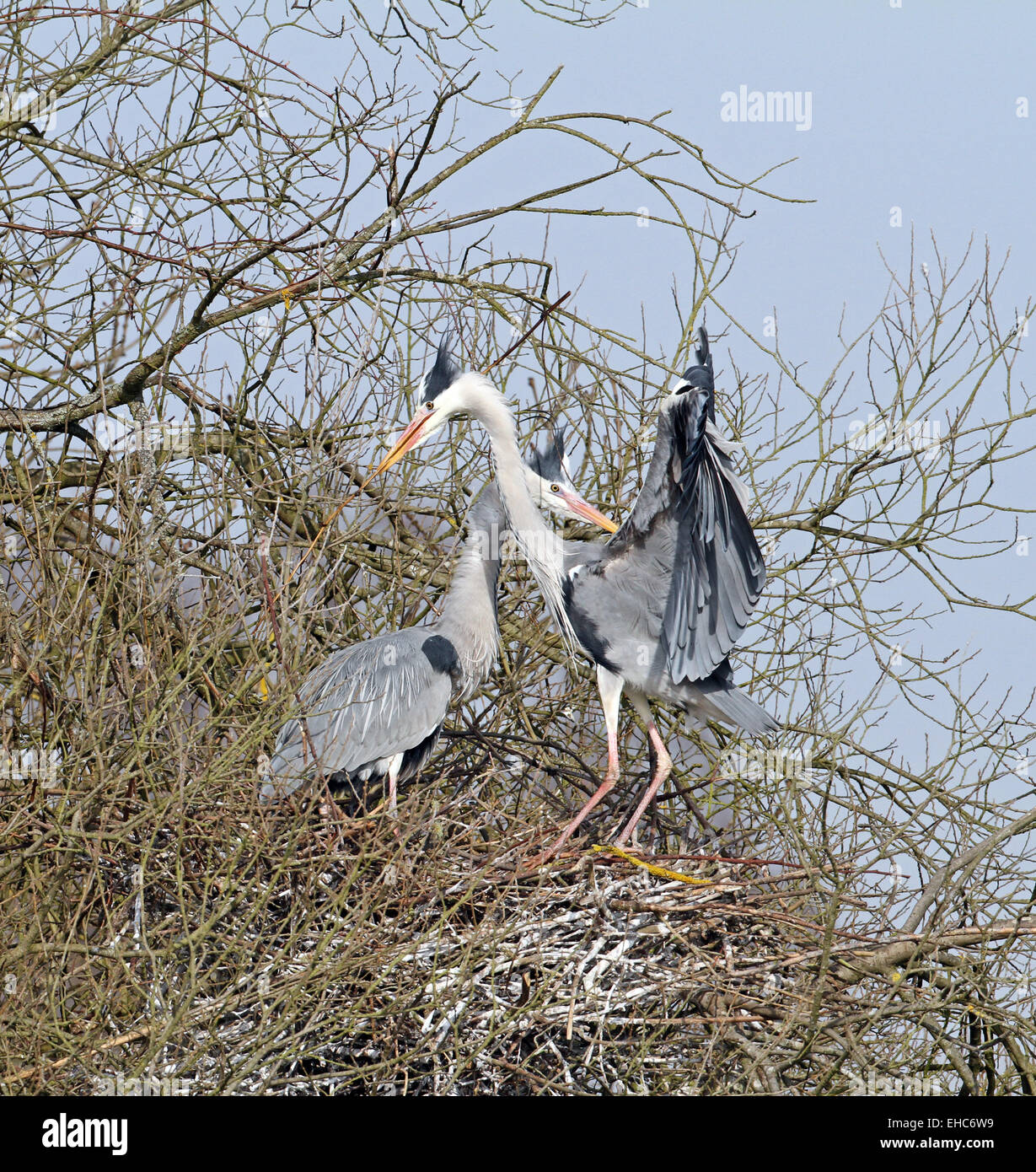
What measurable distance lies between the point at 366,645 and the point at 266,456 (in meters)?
0.95

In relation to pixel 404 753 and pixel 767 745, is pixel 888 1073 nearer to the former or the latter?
pixel 767 745

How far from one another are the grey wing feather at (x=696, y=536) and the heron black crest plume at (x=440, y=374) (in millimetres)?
910

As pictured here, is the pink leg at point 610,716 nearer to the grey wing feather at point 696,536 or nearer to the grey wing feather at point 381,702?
the grey wing feather at point 696,536

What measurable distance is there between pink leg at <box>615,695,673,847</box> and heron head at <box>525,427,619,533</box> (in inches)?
28.8

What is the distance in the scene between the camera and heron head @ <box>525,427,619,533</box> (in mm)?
5469

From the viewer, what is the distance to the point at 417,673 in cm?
511

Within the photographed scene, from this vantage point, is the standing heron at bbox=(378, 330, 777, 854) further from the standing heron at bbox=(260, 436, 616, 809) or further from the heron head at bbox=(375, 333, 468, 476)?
the standing heron at bbox=(260, 436, 616, 809)

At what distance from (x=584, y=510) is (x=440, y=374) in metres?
0.79

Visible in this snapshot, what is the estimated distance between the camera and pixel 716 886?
4.37 meters

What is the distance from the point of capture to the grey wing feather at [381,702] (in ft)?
16.2

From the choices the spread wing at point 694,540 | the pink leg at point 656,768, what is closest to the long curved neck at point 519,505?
the spread wing at point 694,540

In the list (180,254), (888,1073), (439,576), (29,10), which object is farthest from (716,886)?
(29,10)

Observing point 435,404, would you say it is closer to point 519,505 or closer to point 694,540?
point 519,505

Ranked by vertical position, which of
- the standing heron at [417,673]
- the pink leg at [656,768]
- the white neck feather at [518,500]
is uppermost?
the white neck feather at [518,500]
